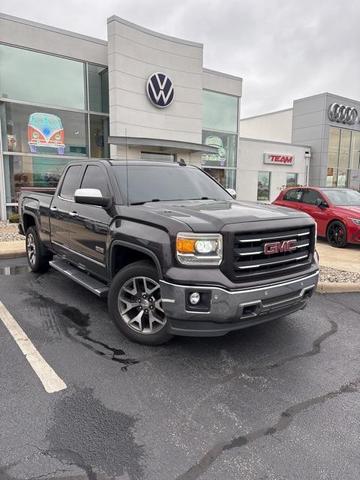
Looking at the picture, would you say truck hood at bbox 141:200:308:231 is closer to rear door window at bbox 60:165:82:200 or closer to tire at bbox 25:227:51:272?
rear door window at bbox 60:165:82:200

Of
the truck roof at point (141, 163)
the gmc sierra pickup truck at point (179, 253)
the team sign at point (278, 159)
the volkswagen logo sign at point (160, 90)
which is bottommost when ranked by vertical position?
the gmc sierra pickup truck at point (179, 253)

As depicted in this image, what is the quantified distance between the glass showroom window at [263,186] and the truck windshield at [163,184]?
16.1m

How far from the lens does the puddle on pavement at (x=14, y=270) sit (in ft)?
22.1

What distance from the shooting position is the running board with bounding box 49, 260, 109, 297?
4236mm

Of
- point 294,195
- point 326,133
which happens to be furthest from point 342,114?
point 294,195

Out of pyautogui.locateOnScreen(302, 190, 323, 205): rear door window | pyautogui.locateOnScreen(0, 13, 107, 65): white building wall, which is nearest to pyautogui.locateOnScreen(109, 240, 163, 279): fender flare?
pyautogui.locateOnScreen(302, 190, 323, 205): rear door window

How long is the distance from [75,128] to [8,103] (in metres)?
2.33

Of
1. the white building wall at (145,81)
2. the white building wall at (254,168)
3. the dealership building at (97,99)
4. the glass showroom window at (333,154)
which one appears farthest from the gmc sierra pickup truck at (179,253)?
the glass showroom window at (333,154)

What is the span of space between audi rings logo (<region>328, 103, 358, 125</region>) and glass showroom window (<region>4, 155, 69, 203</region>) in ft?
65.1

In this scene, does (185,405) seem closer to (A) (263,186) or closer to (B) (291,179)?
(A) (263,186)

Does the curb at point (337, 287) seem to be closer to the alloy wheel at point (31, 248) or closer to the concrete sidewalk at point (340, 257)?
the concrete sidewalk at point (340, 257)

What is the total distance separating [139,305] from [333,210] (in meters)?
7.28

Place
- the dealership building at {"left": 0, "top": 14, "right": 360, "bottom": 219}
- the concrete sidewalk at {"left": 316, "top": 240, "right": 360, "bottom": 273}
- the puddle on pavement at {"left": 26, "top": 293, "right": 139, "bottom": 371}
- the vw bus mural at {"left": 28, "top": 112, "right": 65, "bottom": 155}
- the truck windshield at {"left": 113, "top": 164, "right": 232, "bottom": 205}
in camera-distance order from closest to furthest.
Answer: the puddle on pavement at {"left": 26, "top": 293, "right": 139, "bottom": 371} → the truck windshield at {"left": 113, "top": 164, "right": 232, "bottom": 205} → the concrete sidewalk at {"left": 316, "top": 240, "right": 360, "bottom": 273} → the dealership building at {"left": 0, "top": 14, "right": 360, "bottom": 219} → the vw bus mural at {"left": 28, "top": 112, "right": 65, "bottom": 155}

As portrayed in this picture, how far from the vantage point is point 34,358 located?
3.55m
